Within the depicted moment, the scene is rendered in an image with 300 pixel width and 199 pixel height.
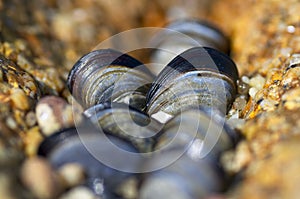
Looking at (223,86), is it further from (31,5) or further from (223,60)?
(31,5)

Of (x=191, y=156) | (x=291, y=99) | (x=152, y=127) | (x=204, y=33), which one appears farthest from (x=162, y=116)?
(x=204, y=33)

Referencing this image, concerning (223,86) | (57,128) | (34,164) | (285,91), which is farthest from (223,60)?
(34,164)

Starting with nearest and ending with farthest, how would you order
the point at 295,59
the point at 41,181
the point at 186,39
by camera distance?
the point at 41,181, the point at 295,59, the point at 186,39

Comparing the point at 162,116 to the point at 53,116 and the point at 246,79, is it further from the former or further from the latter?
the point at 246,79

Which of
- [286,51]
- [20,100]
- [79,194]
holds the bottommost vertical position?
[286,51]

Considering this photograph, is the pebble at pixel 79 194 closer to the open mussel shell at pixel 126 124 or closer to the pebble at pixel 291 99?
the open mussel shell at pixel 126 124
